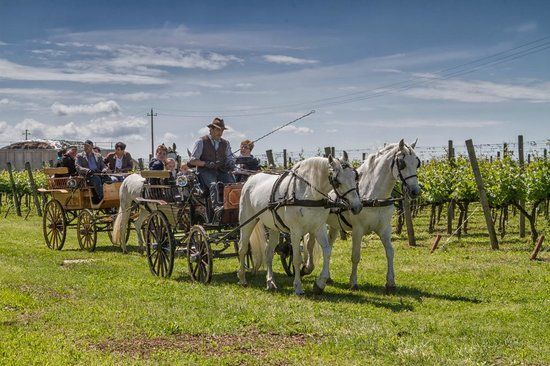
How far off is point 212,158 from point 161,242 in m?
1.75

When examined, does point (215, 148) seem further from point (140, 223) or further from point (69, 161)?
point (69, 161)

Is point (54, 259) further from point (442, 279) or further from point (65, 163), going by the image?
point (442, 279)

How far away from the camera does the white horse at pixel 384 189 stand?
392 inches

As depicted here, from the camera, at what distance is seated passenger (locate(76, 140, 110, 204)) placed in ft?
52.3

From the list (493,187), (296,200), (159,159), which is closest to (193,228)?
(296,200)

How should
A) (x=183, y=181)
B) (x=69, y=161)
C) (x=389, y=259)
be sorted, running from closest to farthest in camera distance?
(x=389, y=259) < (x=183, y=181) < (x=69, y=161)

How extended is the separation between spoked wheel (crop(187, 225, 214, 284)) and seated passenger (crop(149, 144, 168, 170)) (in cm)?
381

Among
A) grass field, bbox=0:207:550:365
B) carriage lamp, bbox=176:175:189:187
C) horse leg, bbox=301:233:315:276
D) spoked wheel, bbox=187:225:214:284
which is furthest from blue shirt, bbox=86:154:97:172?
horse leg, bbox=301:233:315:276

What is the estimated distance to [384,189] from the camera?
33.1 ft

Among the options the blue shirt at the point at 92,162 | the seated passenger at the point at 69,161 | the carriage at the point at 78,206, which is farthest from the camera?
the seated passenger at the point at 69,161

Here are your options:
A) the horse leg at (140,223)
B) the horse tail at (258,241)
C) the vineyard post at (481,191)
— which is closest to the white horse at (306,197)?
the horse tail at (258,241)

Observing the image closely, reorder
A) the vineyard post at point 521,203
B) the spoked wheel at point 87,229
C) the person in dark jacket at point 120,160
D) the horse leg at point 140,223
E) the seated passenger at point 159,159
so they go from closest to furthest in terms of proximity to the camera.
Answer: the seated passenger at point 159,159
the horse leg at point 140,223
the spoked wheel at point 87,229
the person in dark jacket at point 120,160
the vineyard post at point 521,203

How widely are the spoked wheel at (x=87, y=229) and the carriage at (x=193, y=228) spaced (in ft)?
13.4

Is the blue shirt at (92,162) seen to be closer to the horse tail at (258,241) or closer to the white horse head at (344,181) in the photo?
the horse tail at (258,241)
